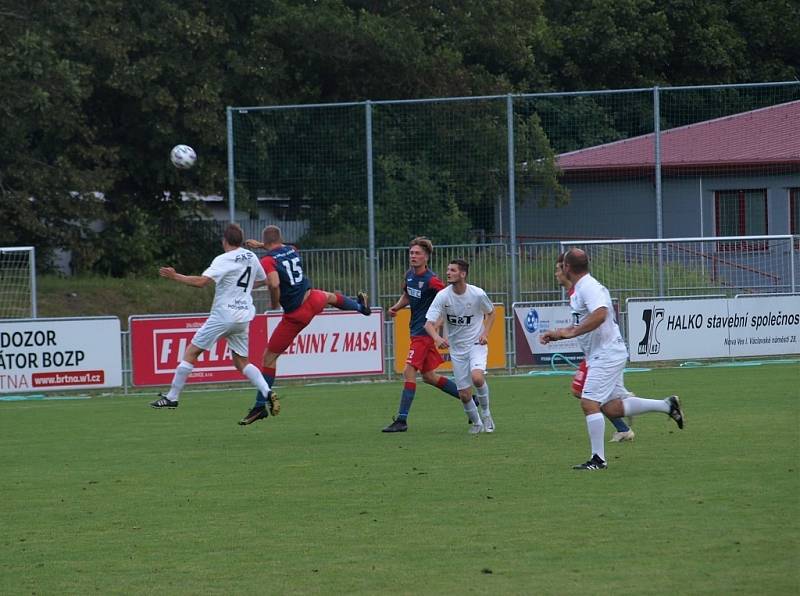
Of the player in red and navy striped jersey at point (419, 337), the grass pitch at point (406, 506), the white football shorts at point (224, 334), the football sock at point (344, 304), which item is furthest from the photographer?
the football sock at point (344, 304)

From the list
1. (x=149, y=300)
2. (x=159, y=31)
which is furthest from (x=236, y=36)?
(x=149, y=300)

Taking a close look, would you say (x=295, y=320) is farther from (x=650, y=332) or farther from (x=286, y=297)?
(x=650, y=332)

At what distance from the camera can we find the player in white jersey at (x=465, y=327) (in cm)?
1373

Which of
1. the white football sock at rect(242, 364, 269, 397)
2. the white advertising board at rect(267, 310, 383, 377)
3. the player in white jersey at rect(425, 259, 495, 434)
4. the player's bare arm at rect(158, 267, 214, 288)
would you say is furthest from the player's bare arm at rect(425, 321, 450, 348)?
the white advertising board at rect(267, 310, 383, 377)

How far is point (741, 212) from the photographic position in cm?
2867

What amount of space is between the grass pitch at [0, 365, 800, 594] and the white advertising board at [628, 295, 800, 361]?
6.60 meters

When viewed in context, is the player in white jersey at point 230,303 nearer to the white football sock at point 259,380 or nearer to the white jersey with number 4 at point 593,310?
the white football sock at point 259,380

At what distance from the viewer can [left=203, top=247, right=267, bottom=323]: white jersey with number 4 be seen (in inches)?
596

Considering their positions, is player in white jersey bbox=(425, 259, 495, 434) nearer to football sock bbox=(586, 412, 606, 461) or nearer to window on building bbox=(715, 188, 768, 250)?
football sock bbox=(586, 412, 606, 461)

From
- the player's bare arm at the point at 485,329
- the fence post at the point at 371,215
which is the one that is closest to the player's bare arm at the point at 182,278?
the player's bare arm at the point at 485,329

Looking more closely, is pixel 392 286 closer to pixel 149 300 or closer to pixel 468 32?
pixel 149 300

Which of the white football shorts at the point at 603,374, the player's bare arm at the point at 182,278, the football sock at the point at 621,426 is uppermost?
the player's bare arm at the point at 182,278

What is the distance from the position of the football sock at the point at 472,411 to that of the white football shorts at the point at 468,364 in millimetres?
183

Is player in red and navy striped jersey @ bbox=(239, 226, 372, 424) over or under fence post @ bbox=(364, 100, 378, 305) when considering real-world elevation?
under
